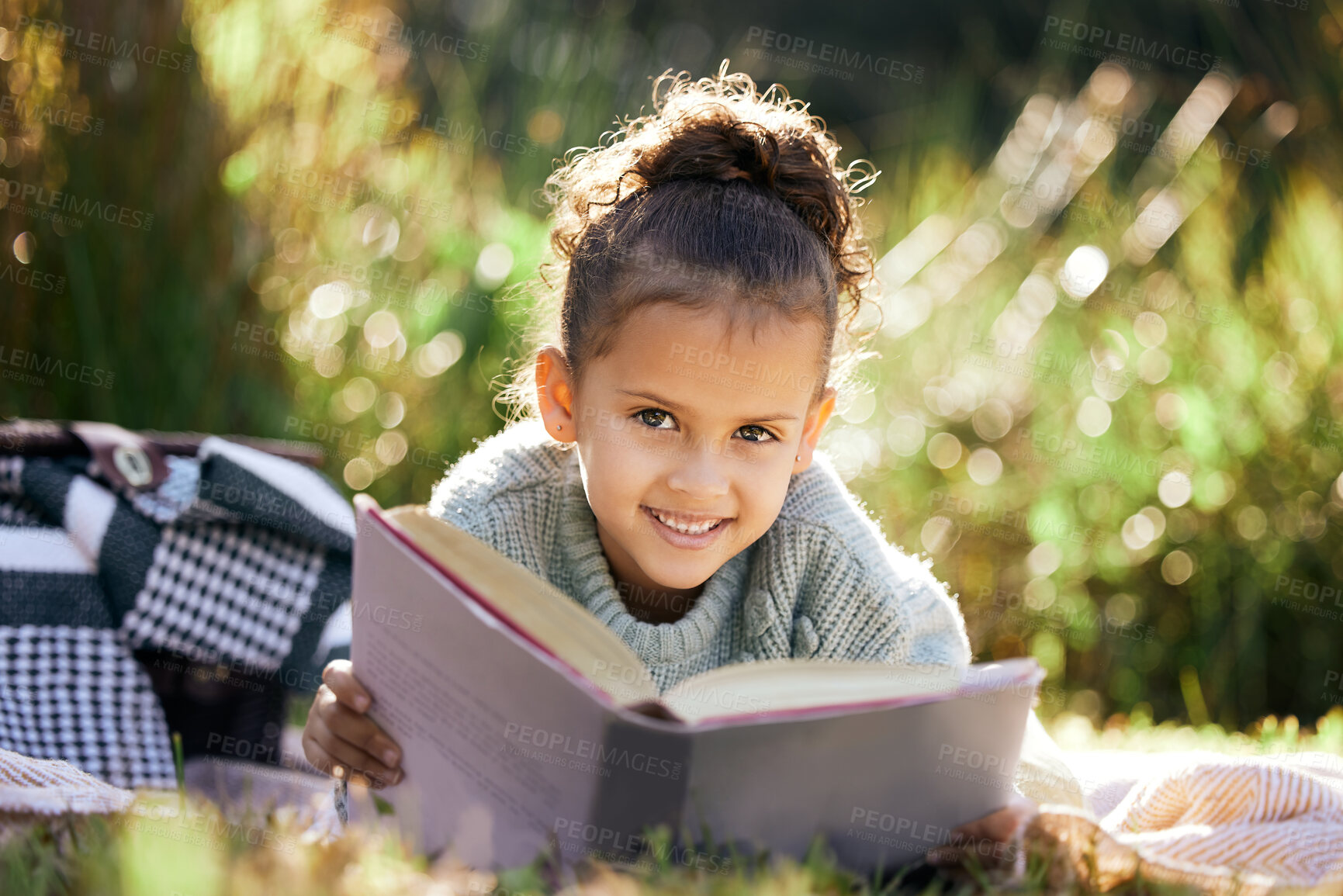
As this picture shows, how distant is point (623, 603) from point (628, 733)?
0.90 metres

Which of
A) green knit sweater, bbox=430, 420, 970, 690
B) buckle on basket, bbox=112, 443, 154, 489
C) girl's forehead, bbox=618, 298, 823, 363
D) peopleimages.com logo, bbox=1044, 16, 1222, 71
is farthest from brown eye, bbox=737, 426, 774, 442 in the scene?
peopleimages.com logo, bbox=1044, 16, 1222, 71

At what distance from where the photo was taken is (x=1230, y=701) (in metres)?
3.31

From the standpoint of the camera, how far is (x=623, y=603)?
79.4 inches

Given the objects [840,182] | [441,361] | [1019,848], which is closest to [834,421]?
[441,361]

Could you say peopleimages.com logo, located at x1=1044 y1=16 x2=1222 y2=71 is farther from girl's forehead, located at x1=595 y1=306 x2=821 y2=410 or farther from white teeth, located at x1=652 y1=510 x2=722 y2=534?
white teeth, located at x1=652 y1=510 x2=722 y2=534

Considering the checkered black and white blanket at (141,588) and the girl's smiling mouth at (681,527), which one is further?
the checkered black and white blanket at (141,588)

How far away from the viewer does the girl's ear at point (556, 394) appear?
198 cm

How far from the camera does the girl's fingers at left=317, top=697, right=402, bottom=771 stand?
147 cm

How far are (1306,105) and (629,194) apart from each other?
2.62 m

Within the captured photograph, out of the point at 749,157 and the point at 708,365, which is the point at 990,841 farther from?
the point at 749,157

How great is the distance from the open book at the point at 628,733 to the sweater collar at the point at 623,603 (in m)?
0.58

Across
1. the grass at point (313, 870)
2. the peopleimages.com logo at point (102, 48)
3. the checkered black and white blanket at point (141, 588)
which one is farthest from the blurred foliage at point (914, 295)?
the grass at point (313, 870)

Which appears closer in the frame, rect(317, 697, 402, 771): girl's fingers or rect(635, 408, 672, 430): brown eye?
rect(317, 697, 402, 771): girl's fingers

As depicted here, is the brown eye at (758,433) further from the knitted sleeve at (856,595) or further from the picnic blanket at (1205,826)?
the picnic blanket at (1205,826)
